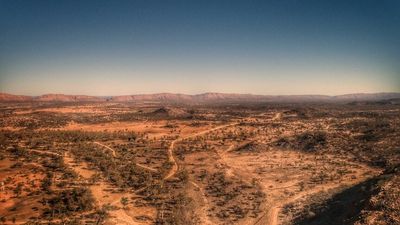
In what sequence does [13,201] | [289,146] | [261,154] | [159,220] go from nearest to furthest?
[159,220] → [13,201] → [261,154] → [289,146]

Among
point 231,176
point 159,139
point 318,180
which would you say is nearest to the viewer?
point 318,180

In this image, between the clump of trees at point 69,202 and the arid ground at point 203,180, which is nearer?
the arid ground at point 203,180

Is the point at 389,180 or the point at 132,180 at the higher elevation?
the point at 389,180

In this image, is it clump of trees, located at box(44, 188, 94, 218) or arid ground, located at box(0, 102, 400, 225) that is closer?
arid ground, located at box(0, 102, 400, 225)

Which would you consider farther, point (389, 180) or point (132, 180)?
point (132, 180)

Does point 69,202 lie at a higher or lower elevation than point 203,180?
higher

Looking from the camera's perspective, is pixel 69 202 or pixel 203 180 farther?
pixel 203 180

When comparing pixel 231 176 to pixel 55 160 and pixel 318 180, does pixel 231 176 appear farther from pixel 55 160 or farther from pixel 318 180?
pixel 55 160

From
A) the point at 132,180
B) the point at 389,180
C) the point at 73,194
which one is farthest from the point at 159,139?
the point at 389,180
